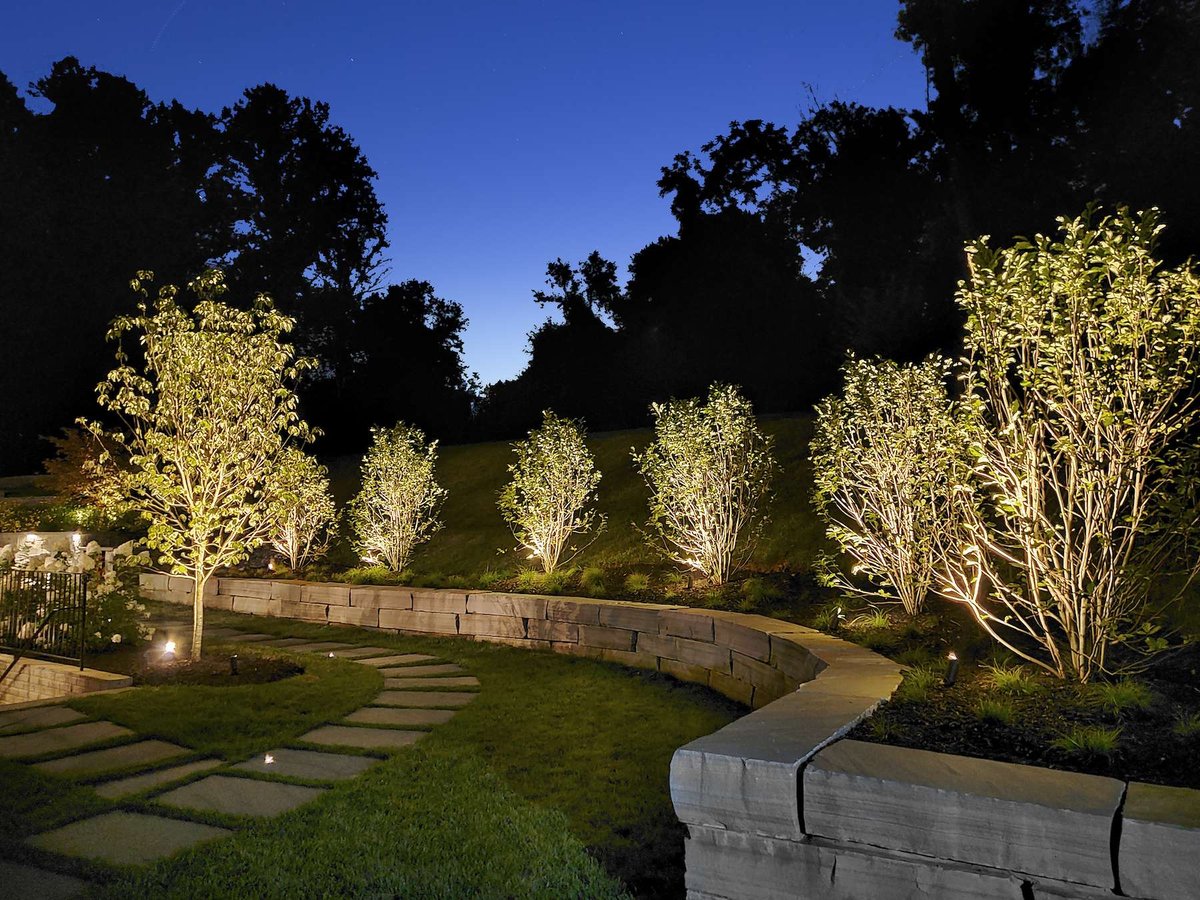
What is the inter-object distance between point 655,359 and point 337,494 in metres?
10.8

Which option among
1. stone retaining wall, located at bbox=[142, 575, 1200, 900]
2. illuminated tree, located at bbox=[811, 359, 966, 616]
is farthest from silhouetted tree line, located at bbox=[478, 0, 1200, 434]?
stone retaining wall, located at bbox=[142, 575, 1200, 900]

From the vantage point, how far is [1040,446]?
412cm

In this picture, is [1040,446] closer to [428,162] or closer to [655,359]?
[428,162]

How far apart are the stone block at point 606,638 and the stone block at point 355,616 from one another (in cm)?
324

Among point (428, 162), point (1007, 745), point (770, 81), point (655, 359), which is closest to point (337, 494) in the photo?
point (428, 162)

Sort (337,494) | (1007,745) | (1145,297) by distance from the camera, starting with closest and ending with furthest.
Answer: (1007,745)
(1145,297)
(337,494)

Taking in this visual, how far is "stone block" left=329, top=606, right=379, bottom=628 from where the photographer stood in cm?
945

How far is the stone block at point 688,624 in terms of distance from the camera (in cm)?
622

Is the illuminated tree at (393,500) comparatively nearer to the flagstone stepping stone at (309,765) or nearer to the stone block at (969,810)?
the flagstone stepping stone at (309,765)

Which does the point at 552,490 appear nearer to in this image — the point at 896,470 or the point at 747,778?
the point at 896,470

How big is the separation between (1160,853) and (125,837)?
3798 millimetres

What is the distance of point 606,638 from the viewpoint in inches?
286

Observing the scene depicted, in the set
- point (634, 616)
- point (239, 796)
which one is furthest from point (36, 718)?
point (634, 616)

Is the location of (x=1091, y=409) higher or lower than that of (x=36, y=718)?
higher
